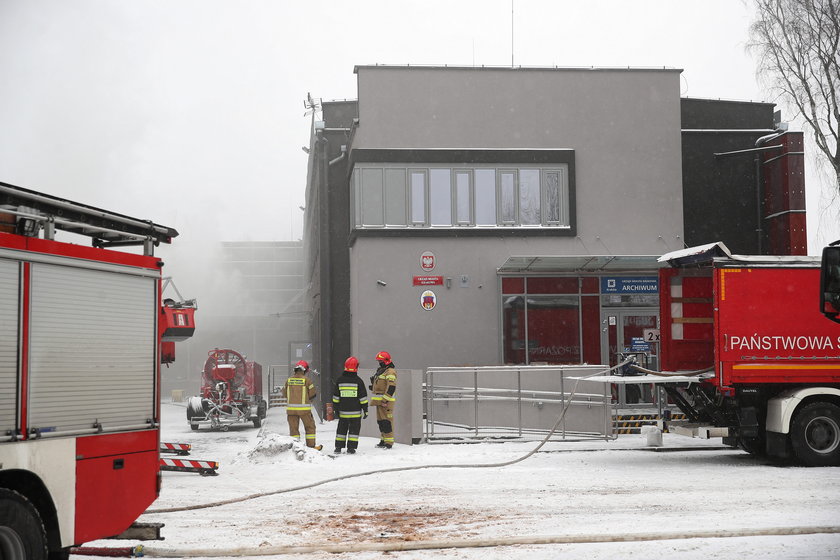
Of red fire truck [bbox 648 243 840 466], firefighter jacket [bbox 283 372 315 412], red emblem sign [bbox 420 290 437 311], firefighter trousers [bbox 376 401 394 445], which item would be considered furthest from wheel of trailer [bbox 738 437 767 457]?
red emblem sign [bbox 420 290 437 311]

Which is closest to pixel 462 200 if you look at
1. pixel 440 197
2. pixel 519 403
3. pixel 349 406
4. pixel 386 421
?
pixel 440 197

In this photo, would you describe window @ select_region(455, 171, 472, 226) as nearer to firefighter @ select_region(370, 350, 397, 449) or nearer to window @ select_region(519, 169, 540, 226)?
window @ select_region(519, 169, 540, 226)

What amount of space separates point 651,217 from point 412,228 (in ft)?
22.2

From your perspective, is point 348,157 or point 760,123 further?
point 760,123

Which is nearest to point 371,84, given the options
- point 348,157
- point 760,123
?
point 348,157

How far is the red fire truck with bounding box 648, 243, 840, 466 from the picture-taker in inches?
569

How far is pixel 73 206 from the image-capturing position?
7.33m

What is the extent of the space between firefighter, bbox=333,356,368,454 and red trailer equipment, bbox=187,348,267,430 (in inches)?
358

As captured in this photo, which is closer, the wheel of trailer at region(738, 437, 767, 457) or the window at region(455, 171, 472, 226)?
the wheel of trailer at region(738, 437, 767, 457)

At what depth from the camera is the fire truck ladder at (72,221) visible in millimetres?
6645

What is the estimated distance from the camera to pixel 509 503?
11.3 m

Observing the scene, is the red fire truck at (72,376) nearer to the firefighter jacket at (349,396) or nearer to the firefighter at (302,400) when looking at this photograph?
the firefighter jacket at (349,396)

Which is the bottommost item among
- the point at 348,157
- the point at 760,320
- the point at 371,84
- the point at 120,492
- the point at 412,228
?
the point at 120,492

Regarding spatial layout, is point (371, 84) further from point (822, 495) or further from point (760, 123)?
point (822, 495)
